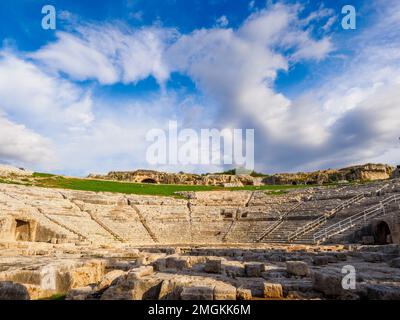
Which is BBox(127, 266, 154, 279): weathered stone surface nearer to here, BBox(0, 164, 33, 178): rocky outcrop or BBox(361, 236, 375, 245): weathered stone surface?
BBox(361, 236, 375, 245): weathered stone surface

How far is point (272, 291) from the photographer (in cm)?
602

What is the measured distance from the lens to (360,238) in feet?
64.7

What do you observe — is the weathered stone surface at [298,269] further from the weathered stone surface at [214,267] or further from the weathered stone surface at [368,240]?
the weathered stone surface at [368,240]

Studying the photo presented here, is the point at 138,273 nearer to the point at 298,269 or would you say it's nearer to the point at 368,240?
the point at 298,269

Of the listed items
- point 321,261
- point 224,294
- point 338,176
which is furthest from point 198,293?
point 338,176

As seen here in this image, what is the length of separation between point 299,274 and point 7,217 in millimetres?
21431

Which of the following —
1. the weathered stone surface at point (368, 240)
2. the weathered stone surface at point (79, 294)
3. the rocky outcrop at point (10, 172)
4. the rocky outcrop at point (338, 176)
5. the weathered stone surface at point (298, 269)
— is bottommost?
the weathered stone surface at point (368, 240)

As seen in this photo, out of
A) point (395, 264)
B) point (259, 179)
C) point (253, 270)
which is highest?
point (259, 179)

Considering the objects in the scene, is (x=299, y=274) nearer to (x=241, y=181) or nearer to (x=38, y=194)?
(x=38, y=194)

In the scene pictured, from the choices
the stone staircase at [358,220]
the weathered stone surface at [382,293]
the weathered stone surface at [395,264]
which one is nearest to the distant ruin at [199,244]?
the weathered stone surface at [382,293]

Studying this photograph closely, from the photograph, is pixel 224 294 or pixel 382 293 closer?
pixel 382 293

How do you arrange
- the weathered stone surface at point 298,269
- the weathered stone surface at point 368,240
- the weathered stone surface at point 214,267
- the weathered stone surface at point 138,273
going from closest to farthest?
the weathered stone surface at point 138,273 < the weathered stone surface at point 298,269 < the weathered stone surface at point 214,267 < the weathered stone surface at point 368,240

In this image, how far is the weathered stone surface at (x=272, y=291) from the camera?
598cm

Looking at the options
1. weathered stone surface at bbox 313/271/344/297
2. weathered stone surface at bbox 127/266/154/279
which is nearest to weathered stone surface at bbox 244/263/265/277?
weathered stone surface at bbox 313/271/344/297
